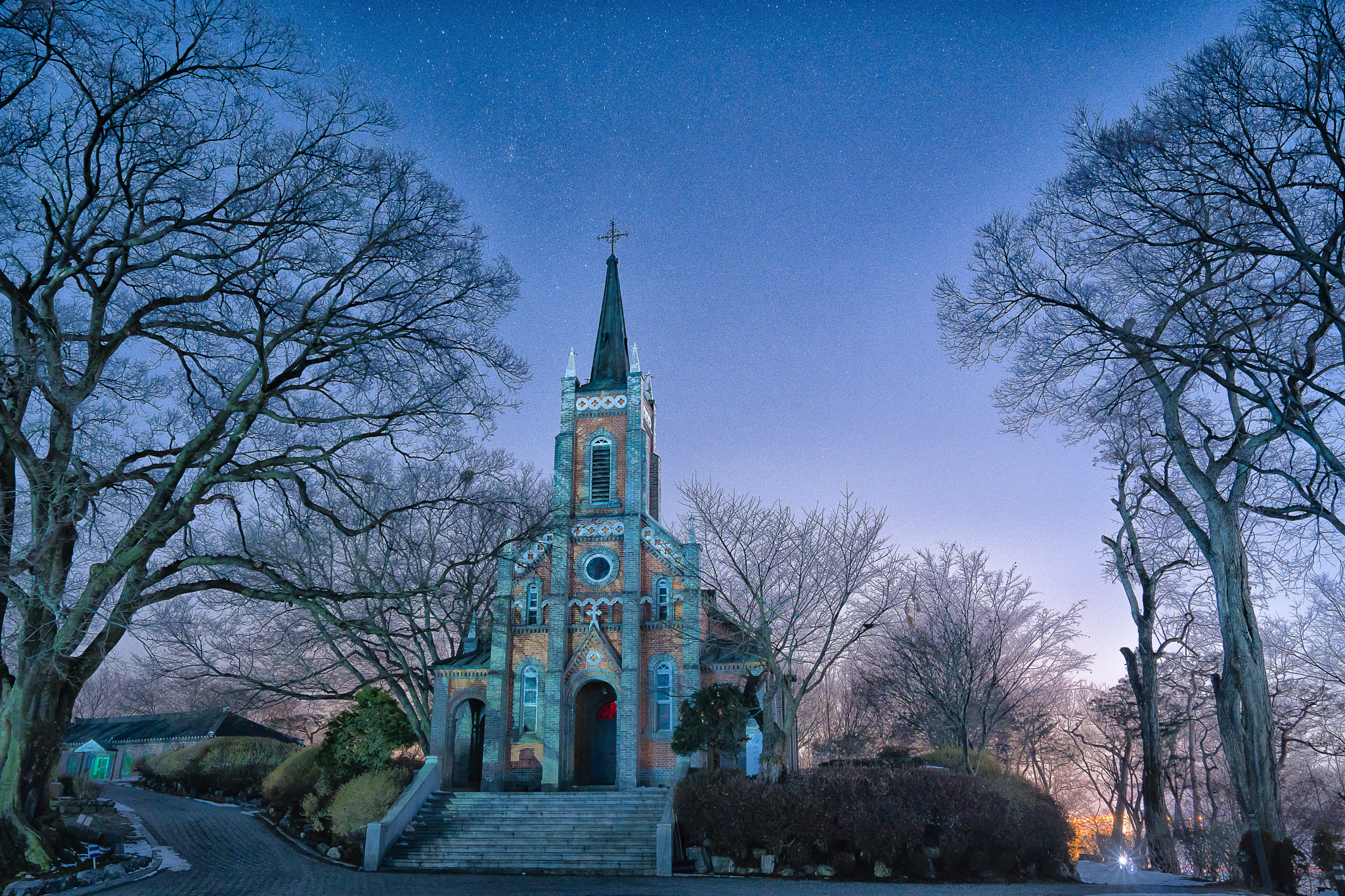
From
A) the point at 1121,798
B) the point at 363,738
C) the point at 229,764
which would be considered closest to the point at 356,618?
the point at 363,738

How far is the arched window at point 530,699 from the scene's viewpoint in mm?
32031

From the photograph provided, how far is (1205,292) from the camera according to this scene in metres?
14.0

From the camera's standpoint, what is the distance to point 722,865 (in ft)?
69.5

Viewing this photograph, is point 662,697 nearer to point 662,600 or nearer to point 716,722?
point 662,600

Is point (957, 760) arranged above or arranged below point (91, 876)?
above

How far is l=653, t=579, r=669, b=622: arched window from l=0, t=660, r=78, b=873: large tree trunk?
21067 mm

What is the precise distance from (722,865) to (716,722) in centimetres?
625

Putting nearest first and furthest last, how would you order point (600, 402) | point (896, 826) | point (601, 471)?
point (896, 826) → point (601, 471) → point (600, 402)

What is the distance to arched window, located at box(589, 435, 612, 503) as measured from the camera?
1391 inches

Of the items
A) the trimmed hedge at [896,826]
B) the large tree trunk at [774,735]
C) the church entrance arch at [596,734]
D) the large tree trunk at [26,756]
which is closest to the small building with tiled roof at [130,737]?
the church entrance arch at [596,734]

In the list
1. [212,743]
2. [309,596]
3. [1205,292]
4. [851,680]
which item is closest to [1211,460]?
[1205,292]

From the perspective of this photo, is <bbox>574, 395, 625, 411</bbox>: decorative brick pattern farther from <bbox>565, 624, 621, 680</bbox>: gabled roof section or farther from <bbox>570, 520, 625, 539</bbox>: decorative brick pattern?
<bbox>565, 624, 621, 680</bbox>: gabled roof section

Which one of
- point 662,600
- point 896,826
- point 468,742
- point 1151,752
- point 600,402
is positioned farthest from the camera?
point 600,402

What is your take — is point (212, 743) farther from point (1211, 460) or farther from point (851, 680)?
point (1211, 460)
